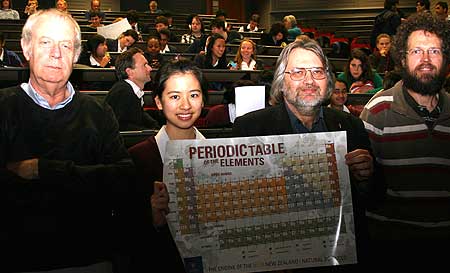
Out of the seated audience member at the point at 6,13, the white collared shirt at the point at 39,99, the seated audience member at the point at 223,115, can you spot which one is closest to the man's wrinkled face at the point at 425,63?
the white collared shirt at the point at 39,99

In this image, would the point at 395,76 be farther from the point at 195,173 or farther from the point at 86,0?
the point at 86,0

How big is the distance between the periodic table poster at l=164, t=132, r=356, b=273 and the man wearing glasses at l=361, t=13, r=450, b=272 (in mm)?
405

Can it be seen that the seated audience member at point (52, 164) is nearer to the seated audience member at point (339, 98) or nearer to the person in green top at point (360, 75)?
the seated audience member at point (339, 98)

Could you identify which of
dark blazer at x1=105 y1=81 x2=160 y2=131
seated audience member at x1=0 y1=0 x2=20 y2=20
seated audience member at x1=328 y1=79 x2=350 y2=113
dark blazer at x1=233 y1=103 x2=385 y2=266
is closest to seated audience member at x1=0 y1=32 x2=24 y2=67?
dark blazer at x1=105 y1=81 x2=160 y2=131

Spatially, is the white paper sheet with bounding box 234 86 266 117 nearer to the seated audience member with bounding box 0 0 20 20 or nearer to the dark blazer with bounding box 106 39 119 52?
the dark blazer with bounding box 106 39 119 52

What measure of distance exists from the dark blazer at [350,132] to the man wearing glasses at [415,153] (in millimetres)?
158

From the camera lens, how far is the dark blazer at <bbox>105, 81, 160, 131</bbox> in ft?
17.9

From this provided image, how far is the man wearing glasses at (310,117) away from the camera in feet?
7.48

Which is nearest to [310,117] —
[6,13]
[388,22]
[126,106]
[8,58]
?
[126,106]

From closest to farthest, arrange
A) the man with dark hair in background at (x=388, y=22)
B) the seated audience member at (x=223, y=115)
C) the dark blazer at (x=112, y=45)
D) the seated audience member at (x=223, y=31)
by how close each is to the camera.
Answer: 1. the seated audience member at (x=223, y=115)
2. the man with dark hair in background at (x=388, y=22)
3. the dark blazer at (x=112, y=45)
4. the seated audience member at (x=223, y=31)

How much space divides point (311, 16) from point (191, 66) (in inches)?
754

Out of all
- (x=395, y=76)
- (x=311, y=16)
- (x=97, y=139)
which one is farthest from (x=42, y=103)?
(x=311, y=16)

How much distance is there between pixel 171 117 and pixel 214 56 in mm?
6765

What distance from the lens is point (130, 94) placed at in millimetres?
5516
